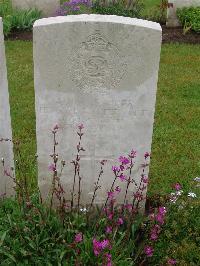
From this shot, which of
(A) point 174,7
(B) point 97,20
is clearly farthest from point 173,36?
(B) point 97,20

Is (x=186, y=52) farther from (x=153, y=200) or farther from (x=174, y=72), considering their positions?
(x=153, y=200)

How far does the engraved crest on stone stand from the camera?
3570mm

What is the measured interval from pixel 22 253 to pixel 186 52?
255 inches

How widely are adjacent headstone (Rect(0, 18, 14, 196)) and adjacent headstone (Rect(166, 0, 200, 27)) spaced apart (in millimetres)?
6989

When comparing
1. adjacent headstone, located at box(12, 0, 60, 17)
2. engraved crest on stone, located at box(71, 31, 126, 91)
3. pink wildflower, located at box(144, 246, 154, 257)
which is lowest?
pink wildflower, located at box(144, 246, 154, 257)

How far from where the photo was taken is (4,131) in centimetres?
402

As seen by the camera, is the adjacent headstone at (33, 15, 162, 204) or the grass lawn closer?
the adjacent headstone at (33, 15, 162, 204)

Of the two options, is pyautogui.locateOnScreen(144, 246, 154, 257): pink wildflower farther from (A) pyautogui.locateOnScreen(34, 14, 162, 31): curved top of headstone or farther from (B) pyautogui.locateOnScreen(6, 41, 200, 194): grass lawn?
(A) pyautogui.locateOnScreen(34, 14, 162, 31): curved top of headstone

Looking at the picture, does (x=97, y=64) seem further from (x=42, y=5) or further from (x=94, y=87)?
(x=42, y=5)

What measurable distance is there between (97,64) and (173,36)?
263 inches

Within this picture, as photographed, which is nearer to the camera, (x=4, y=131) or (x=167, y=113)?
(x=4, y=131)

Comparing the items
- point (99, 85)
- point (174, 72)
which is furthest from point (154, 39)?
point (174, 72)

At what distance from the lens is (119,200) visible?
4289 millimetres

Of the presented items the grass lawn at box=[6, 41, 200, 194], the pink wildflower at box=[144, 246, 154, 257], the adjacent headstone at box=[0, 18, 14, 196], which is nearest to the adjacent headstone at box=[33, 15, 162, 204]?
the adjacent headstone at box=[0, 18, 14, 196]
